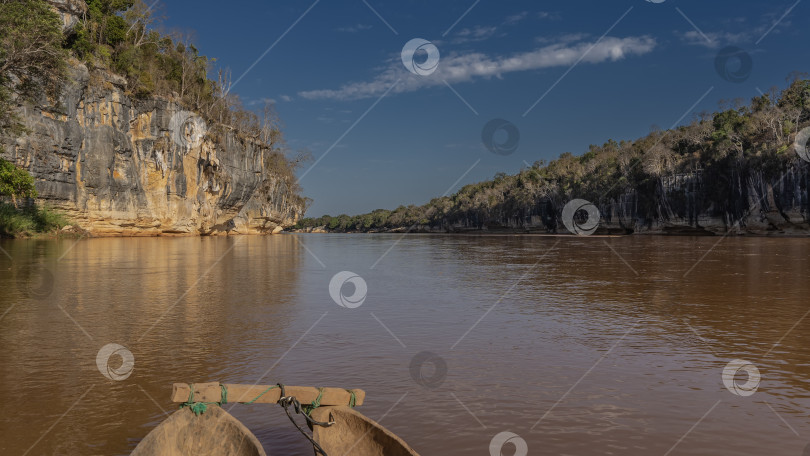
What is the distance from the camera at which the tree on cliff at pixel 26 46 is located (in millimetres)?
19844

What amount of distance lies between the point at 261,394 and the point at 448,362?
130 inches

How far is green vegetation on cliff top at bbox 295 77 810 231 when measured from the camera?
55094 millimetres

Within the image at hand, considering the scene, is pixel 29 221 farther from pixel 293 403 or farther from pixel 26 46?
pixel 293 403

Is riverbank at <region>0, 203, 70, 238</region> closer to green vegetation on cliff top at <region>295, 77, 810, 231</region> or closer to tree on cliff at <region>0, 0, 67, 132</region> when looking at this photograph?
tree on cliff at <region>0, 0, 67, 132</region>

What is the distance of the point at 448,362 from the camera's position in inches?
270

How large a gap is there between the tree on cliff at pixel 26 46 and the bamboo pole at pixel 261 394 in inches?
861

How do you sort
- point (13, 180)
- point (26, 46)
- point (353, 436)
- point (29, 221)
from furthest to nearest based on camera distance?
1. point (29, 221)
2. point (13, 180)
3. point (26, 46)
4. point (353, 436)

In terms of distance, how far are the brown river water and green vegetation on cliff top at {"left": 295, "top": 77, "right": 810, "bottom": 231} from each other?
53433mm

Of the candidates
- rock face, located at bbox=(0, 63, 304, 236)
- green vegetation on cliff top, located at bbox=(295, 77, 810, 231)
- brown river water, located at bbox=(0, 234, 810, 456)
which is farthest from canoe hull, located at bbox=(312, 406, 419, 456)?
green vegetation on cliff top, located at bbox=(295, 77, 810, 231)

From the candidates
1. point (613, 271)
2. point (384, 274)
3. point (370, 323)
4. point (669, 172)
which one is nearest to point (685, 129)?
point (669, 172)

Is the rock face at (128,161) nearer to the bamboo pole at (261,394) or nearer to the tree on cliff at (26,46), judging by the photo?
the tree on cliff at (26,46)

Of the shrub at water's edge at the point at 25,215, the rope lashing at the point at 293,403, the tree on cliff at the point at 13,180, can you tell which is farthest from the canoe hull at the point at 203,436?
the shrub at water's edge at the point at 25,215

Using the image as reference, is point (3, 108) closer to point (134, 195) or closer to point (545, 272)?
point (545, 272)

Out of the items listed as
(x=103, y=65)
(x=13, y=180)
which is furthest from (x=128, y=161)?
(x=13, y=180)
